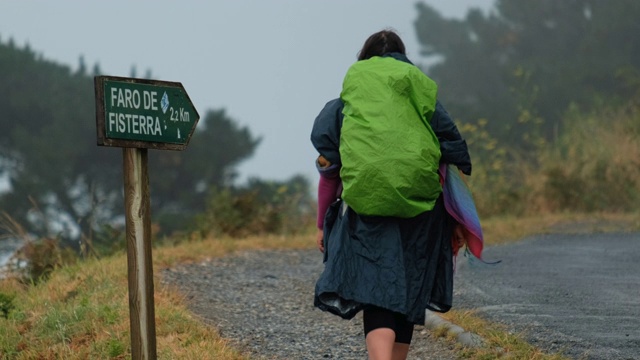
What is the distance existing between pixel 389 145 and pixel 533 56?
41.0m

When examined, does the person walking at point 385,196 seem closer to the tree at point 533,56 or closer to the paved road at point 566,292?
the paved road at point 566,292

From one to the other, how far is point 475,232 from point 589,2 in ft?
139

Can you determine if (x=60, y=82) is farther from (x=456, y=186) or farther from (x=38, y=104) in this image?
(x=456, y=186)

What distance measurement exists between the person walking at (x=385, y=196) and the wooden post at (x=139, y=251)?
3.10 feet

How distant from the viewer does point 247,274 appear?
10.4 meters

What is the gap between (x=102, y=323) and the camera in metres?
7.59

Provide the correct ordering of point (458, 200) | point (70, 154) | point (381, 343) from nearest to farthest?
point (381, 343) < point (458, 200) < point (70, 154)

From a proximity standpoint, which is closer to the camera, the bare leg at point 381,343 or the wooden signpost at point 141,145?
the bare leg at point 381,343

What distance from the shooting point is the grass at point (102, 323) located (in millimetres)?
6840

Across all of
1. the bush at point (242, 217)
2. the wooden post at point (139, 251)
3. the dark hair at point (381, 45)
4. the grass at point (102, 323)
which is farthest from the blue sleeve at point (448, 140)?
the bush at point (242, 217)

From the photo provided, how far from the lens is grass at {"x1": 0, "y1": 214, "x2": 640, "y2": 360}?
269 inches

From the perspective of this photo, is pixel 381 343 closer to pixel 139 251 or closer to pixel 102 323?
pixel 139 251

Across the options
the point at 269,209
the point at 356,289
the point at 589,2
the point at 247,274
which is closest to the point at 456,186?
the point at 356,289

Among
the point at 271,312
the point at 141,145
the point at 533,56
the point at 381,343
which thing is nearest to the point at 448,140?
the point at 381,343
